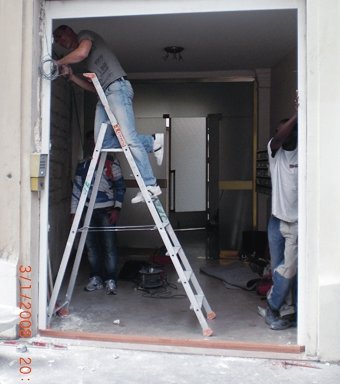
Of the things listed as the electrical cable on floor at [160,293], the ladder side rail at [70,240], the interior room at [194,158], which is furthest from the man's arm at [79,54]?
the electrical cable on floor at [160,293]

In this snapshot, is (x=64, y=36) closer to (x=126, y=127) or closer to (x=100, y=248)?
(x=126, y=127)

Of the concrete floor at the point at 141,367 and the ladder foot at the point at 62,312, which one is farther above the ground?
the ladder foot at the point at 62,312

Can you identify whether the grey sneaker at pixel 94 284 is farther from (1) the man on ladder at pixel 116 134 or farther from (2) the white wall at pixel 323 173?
(2) the white wall at pixel 323 173

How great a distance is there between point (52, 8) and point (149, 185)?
1.44 m

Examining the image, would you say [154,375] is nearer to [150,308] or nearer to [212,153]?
[150,308]

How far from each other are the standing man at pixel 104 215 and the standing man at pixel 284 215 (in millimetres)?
1674

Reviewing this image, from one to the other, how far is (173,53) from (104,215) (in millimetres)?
2120

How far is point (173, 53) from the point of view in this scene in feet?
18.1

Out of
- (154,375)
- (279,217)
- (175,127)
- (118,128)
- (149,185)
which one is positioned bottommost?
(154,375)

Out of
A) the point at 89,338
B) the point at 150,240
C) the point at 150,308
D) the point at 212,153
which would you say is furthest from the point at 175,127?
the point at 89,338

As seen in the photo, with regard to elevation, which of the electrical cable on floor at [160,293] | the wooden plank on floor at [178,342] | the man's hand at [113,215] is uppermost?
the man's hand at [113,215]

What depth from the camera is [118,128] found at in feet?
11.5

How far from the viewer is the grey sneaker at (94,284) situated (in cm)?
466

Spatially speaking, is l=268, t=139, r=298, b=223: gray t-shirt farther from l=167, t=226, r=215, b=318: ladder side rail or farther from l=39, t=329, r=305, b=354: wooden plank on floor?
l=39, t=329, r=305, b=354: wooden plank on floor
